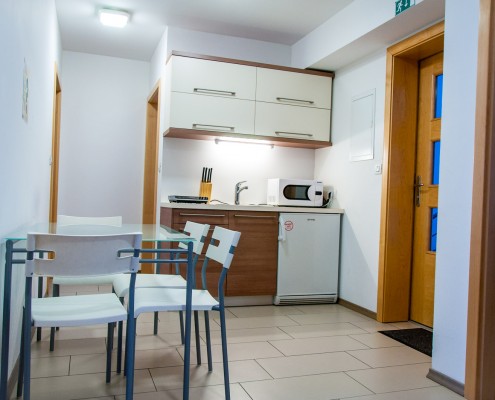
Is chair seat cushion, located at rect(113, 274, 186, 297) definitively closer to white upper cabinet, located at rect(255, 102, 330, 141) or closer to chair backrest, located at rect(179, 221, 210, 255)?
chair backrest, located at rect(179, 221, 210, 255)

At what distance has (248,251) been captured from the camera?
4012 mm

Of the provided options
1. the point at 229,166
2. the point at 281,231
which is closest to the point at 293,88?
the point at 229,166

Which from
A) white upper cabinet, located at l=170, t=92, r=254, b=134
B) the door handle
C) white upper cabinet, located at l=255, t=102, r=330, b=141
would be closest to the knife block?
white upper cabinet, located at l=170, t=92, r=254, b=134

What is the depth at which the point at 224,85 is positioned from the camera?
4164mm

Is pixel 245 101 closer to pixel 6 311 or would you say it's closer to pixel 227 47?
pixel 227 47

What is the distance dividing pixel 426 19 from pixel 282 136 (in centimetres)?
163

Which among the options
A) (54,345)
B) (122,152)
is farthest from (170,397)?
(122,152)

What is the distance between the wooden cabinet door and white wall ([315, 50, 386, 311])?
682 millimetres

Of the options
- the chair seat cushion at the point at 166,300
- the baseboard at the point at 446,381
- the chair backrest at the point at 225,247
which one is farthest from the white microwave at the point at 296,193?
the baseboard at the point at 446,381

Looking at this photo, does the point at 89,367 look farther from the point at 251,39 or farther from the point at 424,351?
the point at 251,39

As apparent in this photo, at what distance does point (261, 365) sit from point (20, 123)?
5.94ft

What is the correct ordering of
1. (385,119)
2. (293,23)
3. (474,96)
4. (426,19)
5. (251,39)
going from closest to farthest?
(474,96)
(426,19)
(385,119)
(293,23)
(251,39)

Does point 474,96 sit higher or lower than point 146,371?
higher

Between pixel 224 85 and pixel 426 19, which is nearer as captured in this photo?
pixel 426 19
